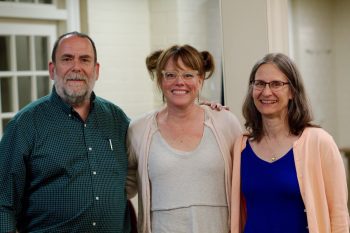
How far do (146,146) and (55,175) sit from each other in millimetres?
414

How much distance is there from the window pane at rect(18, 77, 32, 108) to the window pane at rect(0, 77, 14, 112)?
0.09m

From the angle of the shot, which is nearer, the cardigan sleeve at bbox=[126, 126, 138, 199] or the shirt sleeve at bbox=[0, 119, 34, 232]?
the shirt sleeve at bbox=[0, 119, 34, 232]

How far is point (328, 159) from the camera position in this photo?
2.19 metres

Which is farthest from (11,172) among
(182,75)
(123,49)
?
(123,49)

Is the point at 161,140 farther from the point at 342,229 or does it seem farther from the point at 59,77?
the point at 342,229

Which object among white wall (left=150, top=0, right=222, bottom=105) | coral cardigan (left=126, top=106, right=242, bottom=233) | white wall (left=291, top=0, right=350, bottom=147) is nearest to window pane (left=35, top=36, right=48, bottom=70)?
white wall (left=150, top=0, right=222, bottom=105)

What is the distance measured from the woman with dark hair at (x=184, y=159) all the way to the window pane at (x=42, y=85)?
2521mm

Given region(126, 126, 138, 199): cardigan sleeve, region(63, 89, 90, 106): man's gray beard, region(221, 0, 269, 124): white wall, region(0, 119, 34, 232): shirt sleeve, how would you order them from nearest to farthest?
region(0, 119, 34, 232): shirt sleeve < region(63, 89, 90, 106): man's gray beard < region(126, 126, 138, 199): cardigan sleeve < region(221, 0, 269, 124): white wall

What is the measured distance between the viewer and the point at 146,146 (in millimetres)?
2527

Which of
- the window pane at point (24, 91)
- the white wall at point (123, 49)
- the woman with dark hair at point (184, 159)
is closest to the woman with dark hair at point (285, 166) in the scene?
the woman with dark hair at point (184, 159)

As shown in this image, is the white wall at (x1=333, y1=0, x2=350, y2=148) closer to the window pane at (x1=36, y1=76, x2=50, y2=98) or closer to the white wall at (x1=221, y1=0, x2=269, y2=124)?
the window pane at (x1=36, y1=76, x2=50, y2=98)

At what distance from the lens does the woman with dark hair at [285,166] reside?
7.23ft

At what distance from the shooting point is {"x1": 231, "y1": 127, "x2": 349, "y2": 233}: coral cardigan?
2.19 metres

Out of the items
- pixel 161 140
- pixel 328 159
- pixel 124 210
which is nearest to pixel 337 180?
pixel 328 159
